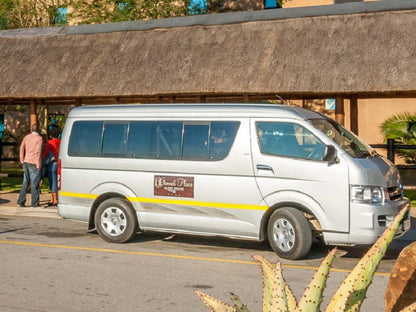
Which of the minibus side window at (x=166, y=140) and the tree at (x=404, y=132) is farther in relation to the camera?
the tree at (x=404, y=132)

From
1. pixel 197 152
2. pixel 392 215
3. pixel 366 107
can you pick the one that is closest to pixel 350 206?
pixel 392 215

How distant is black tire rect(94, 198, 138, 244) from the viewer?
12.2 m

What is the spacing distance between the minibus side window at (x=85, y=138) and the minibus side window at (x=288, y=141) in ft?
9.66

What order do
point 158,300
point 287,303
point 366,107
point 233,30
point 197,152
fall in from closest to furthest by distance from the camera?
point 287,303, point 158,300, point 197,152, point 233,30, point 366,107

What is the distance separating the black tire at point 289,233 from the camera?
10.7 meters

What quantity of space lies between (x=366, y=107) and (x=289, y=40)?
1053cm

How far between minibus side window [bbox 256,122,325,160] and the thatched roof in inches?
185

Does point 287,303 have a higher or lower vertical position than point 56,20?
lower

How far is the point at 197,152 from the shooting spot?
11742 mm

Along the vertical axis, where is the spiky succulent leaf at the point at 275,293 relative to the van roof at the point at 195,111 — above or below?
below

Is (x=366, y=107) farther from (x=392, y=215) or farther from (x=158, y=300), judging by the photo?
(x=158, y=300)

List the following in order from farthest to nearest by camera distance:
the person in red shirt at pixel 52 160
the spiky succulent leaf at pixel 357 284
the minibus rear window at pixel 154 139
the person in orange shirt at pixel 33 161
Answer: the person in red shirt at pixel 52 160 → the person in orange shirt at pixel 33 161 → the minibus rear window at pixel 154 139 → the spiky succulent leaf at pixel 357 284

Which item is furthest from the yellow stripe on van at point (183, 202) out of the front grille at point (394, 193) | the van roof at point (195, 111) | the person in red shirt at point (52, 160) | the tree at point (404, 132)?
the tree at point (404, 132)

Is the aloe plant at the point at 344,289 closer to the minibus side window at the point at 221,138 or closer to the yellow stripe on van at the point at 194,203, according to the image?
the yellow stripe on van at the point at 194,203
